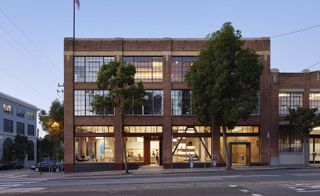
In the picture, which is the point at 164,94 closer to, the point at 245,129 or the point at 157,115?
the point at 157,115

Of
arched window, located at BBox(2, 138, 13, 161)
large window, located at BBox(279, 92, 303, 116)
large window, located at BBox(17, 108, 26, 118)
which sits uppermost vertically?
large window, located at BBox(279, 92, 303, 116)

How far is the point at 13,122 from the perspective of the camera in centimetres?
8856

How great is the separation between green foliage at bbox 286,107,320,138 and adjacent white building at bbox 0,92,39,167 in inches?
2076

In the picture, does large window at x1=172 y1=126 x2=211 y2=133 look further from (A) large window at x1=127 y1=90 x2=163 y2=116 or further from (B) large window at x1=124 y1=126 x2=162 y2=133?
(A) large window at x1=127 y1=90 x2=163 y2=116

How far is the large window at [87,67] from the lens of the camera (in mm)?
46750

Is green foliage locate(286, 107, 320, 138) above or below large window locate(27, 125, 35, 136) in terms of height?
above

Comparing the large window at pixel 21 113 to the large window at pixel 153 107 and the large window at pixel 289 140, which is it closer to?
the large window at pixel 153 107

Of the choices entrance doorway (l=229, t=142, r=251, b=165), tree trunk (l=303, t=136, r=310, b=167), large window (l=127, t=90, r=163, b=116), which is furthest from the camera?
entrance doorway (l=229, t=142, r=251, b=165)

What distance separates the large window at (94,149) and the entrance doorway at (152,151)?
3465 mm

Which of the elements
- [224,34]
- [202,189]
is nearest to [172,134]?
[224,34]

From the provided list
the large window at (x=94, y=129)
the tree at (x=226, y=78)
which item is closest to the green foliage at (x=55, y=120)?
the large window at (x=94, y=129)

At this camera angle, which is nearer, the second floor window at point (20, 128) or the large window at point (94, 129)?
the large window at point (94, 129)

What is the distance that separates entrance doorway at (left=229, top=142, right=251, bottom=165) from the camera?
47.2m

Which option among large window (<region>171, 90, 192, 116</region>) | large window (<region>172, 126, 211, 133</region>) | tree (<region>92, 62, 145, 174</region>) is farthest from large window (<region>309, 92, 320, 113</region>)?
tree (<region>92, 62, 145, 174</region>)
